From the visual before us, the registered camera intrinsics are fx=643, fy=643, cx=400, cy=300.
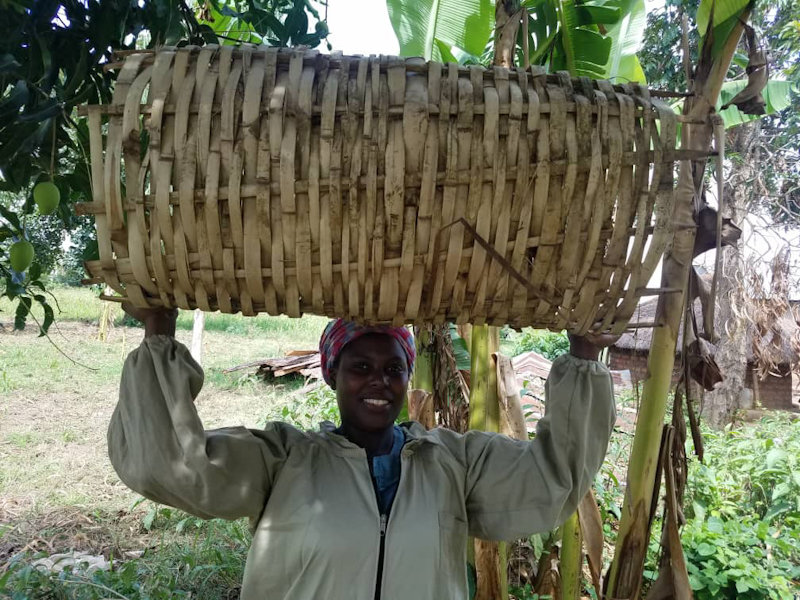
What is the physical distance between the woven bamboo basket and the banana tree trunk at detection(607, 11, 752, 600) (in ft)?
1.39

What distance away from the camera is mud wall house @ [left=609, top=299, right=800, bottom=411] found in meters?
7.23

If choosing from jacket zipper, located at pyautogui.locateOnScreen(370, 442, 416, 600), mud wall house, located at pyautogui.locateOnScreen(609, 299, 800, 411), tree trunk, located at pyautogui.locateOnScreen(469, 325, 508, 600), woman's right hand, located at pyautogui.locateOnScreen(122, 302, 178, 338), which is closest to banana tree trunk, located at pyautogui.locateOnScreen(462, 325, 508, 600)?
tree trunk, located at pyautogui.locateOnScreen(469, 325, 508, 600)

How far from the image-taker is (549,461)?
107cm

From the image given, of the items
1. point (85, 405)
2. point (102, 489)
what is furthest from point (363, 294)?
point (85, 405)

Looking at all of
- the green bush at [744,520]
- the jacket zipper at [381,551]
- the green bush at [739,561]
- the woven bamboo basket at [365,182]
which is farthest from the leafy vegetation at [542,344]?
the woven bamboo basket at [365,182]

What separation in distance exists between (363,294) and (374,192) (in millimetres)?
132

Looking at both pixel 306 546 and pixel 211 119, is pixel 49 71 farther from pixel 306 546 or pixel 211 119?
pixel 306 546

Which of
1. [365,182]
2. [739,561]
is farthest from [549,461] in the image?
[739,561]

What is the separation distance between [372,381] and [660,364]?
2.01 ft

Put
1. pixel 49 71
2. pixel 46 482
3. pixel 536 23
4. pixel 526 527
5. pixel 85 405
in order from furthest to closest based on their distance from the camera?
1. pixel 85 405
2. pixel 46 482
3. pixel 536 23
4. pixel 526 527
5. pixel 49 71

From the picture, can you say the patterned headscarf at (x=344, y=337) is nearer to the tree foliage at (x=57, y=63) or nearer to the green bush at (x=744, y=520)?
the tree foliage at (x=57, y=63)

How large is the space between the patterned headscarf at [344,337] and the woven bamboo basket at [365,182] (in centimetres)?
36

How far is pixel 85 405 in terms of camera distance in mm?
5570

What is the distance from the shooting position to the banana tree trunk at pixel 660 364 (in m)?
1.20
